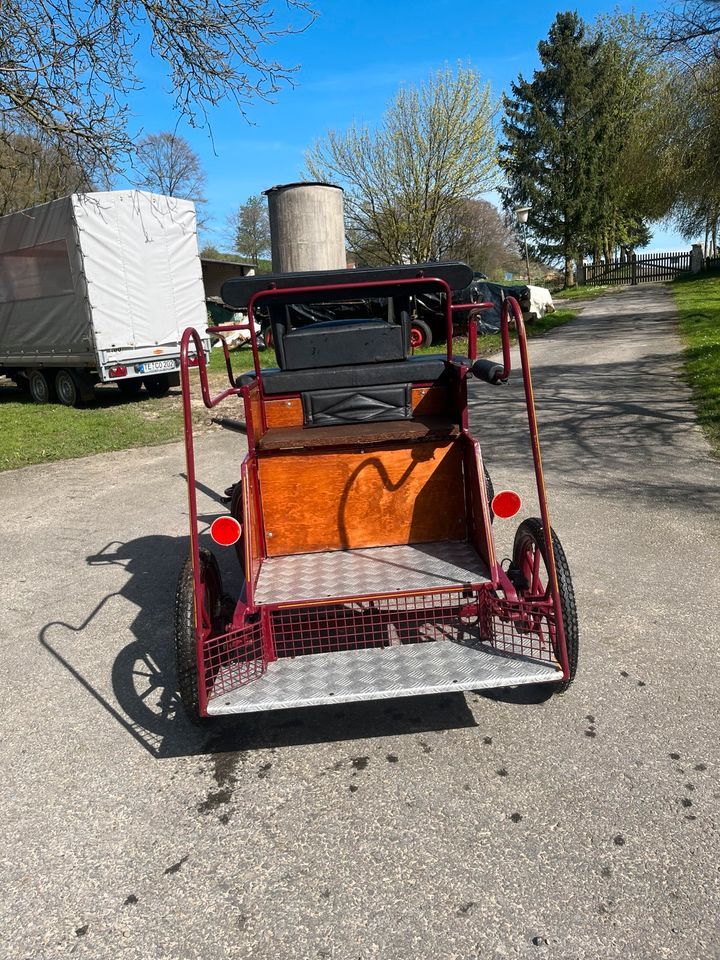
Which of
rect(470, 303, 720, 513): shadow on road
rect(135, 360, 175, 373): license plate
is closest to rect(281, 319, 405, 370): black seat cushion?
rect(470, 303, 720, 513): shadow on road

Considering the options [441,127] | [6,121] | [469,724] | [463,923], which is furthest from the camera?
[441,127]

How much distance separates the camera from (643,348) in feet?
45.8

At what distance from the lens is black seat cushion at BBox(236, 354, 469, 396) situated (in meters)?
3.98

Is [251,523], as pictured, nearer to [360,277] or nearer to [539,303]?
[360,277]

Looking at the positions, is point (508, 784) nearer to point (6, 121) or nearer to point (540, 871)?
point (540, 871)

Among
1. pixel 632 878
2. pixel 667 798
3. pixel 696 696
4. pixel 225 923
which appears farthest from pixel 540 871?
pixel 696 696

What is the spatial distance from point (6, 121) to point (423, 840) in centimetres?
978

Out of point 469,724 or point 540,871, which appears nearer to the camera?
point 540,871

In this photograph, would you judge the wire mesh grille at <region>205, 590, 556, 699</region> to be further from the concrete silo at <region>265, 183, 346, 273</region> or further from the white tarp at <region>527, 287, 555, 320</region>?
the white tarp at <region>527, 287, 555, 320</region>

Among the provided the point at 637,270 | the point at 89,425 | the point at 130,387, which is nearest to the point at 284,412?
the point at 89,425

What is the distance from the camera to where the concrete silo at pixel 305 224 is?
11984 mm

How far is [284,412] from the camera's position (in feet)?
13.5

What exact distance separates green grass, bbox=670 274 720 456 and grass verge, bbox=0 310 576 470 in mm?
4577

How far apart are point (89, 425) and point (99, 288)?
2.64 metres
